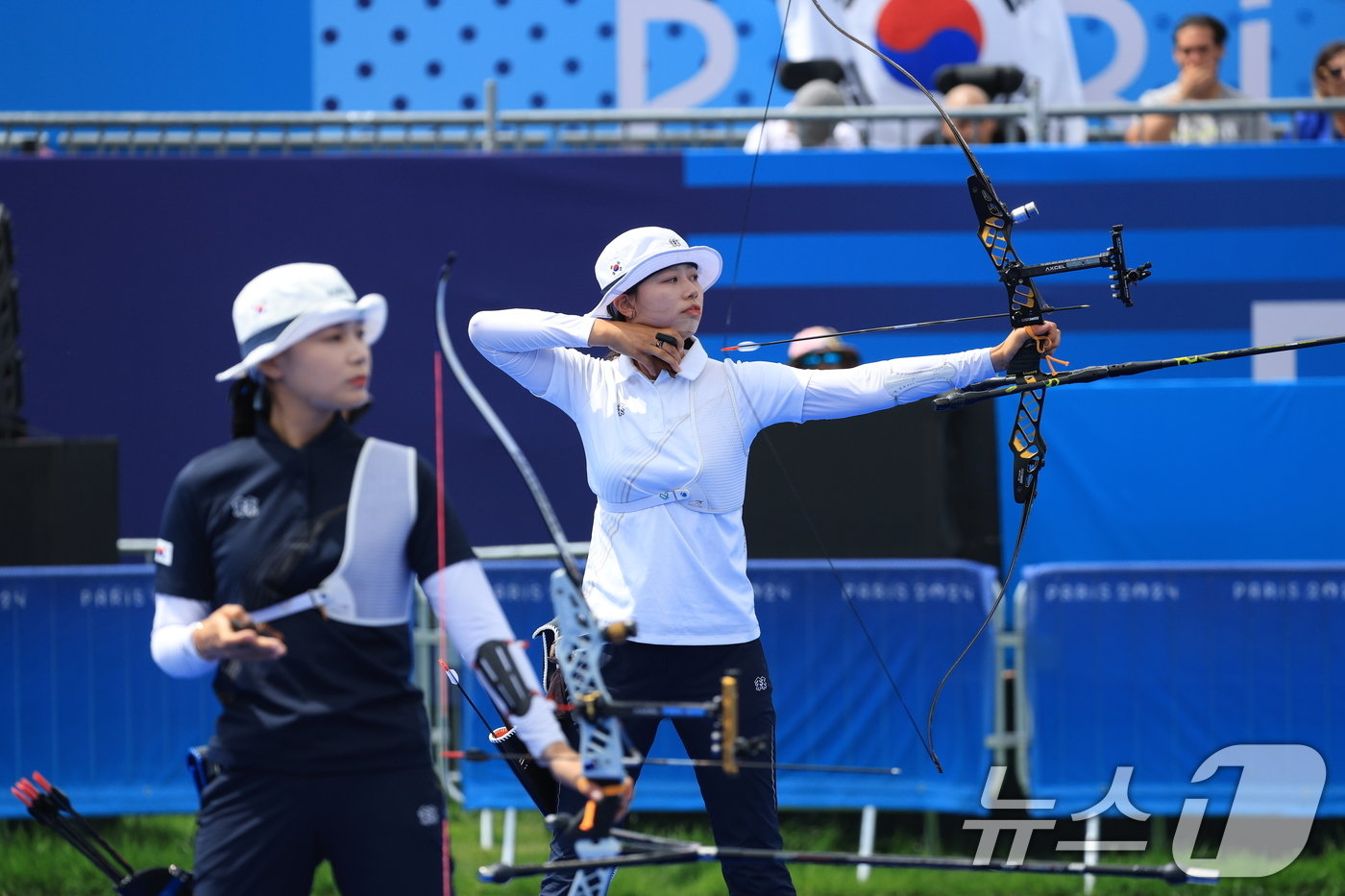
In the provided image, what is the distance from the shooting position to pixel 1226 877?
5441 mm

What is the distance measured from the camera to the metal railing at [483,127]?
707 centimetres

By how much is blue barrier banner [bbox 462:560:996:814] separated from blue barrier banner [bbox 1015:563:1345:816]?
10.1 inches

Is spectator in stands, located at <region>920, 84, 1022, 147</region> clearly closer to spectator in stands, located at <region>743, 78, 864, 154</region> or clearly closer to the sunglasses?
spectator in stands, located at <region>743, 78, 864, 154</region>

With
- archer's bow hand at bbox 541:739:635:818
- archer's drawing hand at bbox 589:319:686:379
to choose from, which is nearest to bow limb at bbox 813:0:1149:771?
archer's drawing hand at bbox 589:319:686:379

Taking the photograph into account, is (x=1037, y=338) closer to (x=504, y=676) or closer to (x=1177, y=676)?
(x=504, y=676)

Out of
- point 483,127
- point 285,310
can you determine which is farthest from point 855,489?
point 285,310

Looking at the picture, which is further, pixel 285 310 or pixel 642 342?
pixel 642 342

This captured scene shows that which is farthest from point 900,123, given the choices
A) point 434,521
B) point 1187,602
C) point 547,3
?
point 434,521

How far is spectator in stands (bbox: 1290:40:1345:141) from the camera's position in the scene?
7.31 m

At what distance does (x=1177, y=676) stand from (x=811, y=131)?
311 centimetres

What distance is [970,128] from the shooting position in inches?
289

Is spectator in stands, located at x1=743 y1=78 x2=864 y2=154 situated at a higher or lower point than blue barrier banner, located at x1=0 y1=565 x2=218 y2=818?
higher

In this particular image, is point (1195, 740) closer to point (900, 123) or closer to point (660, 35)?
point (900, 123)

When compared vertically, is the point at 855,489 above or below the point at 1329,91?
below
